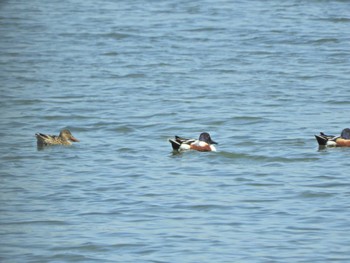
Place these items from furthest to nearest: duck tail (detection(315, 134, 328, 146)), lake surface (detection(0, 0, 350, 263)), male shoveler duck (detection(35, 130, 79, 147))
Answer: male shoveler duck (detection(35, 130, 79, 147)) < duck tail (detection(315, 134, 328, 146)) < lake surface (detection(0, 0, 350, 263))

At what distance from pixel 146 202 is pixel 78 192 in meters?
1.09

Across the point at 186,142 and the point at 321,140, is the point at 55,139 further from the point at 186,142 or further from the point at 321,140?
the point at 321,140

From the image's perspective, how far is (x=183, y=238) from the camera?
1218cm

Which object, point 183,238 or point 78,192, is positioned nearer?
point 183,238

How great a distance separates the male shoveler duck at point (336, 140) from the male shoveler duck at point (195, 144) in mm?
1623

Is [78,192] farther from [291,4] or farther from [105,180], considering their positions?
[291,4]

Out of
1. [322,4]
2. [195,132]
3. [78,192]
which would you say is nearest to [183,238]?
[78,192]

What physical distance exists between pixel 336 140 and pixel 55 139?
14.1 ft

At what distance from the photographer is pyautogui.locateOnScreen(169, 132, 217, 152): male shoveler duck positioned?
56.1 ft

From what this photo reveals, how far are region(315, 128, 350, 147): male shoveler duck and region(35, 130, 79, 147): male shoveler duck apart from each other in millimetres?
3845

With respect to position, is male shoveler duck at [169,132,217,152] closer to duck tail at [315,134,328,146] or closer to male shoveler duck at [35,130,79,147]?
duck tail at [315,134,328,146]

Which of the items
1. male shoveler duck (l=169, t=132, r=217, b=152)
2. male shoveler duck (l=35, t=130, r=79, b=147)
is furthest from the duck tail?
male shoveler duck (l=35, t=130, r=79, b=147)

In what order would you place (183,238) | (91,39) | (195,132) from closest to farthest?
1. (183,238)
2. (195,132)
3. (91,39)

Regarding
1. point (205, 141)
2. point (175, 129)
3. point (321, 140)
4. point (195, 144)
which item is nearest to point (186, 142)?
point (195, 144)
